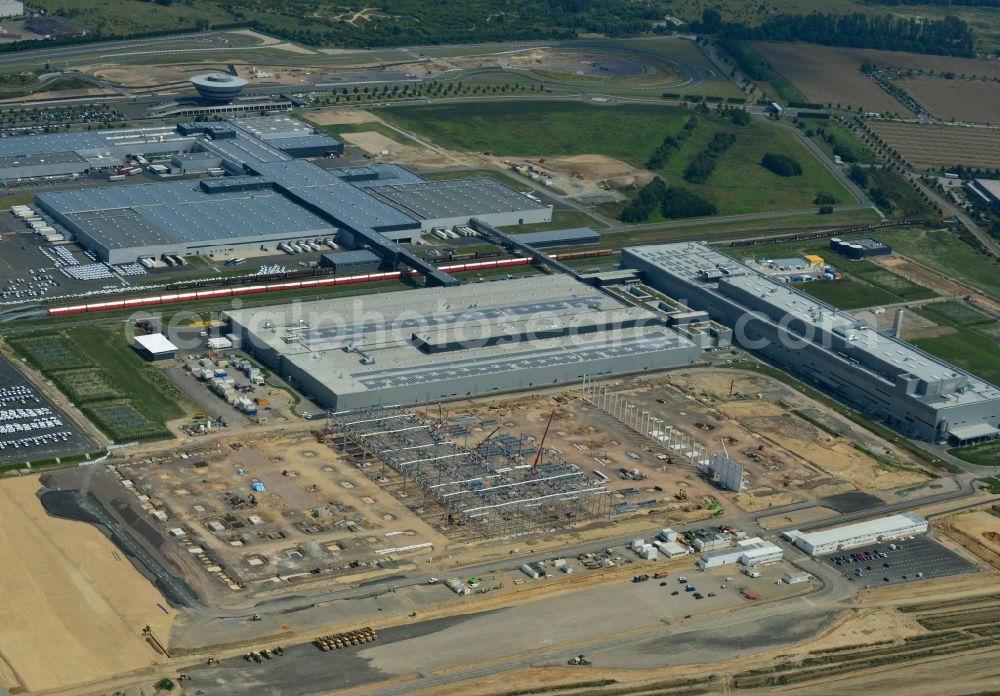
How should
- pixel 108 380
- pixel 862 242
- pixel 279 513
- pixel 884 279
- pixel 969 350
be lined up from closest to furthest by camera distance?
pixel 279 513, pixel 108 380, pixel 969 350, pixel 884 279, pixel 862 242

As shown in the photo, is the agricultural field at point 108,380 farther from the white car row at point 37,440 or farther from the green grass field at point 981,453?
the green grass field at point 981,453

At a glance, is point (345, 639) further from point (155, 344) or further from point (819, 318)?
point (819, 318)

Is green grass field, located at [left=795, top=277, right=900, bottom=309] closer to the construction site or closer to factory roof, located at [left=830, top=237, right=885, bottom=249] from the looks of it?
factory roof, located at [left=830, top=237, right=885, bottom=249]

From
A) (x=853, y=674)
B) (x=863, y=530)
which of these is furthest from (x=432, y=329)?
(x=853, y=674)

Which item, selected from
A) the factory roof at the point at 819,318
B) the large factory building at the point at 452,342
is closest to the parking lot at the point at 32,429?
the large factory building at the point at 452,342

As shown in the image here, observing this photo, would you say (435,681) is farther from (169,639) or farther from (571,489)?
(571,489)
